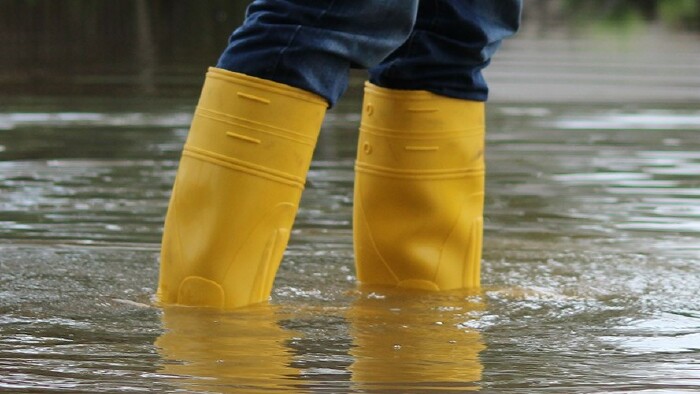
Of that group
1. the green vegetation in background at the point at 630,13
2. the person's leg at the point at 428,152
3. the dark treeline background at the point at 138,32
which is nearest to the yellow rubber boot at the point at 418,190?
the person's leg at the point at 428,152

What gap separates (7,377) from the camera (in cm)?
165

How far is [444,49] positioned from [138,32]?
8661 millimetres

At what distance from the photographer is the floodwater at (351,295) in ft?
5.62

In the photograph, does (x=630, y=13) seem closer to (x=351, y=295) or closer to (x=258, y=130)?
(x=351, y=295)

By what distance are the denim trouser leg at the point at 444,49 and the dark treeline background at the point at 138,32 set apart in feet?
13.2

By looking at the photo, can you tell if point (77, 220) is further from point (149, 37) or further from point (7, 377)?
point (149, 37)

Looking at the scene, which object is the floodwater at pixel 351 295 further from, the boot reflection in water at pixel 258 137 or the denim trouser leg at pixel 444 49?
the denim trouser leg at pixel 444 49

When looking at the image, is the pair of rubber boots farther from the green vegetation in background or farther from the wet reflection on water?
the green vegetation in background

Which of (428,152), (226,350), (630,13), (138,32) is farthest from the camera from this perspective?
(630,13)

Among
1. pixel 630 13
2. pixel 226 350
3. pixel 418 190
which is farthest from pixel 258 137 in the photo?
→ pixel 630 13

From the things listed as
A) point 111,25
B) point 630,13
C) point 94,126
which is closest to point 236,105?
point 94,126

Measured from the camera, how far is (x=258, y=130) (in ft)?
6.48

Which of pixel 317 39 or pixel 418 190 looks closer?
pixel 317 39

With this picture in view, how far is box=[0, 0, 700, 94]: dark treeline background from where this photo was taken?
694 centimetres
